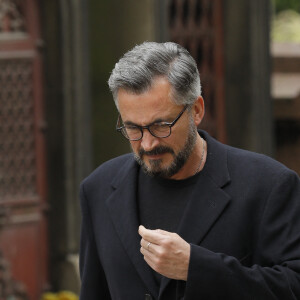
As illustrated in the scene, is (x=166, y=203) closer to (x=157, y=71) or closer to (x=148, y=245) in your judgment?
(x=148, y=245)

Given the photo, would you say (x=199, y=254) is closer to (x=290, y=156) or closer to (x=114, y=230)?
(x=114, y=230)

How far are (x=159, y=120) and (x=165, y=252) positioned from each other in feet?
1.32

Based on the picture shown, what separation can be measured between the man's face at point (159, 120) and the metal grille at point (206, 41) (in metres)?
5.26

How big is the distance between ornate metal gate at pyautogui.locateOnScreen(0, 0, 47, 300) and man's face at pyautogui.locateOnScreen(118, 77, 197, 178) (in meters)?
4.49

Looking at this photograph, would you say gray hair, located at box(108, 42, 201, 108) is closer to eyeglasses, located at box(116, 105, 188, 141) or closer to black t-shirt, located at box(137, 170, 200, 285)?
eyeglasses, located at box(116, 105, 188, 141)

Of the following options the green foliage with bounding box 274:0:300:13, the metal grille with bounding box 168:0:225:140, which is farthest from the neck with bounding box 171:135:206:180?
the green foliage with bounding box 274:0:300:13

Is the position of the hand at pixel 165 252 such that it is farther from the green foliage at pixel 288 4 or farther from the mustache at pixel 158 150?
the green foliage at pixel 288 4

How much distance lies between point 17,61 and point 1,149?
669 mm

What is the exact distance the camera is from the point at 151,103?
10.0ft

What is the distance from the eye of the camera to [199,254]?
3033 mm

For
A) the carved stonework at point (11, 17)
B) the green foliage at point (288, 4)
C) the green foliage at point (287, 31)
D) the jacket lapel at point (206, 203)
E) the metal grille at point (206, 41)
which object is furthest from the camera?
the green foliage at point (288, 4)

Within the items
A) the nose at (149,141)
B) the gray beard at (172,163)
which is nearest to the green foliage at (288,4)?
the gray beard at (172,163)

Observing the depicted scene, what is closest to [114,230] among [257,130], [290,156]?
[257,130]

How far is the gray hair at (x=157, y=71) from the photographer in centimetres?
305
